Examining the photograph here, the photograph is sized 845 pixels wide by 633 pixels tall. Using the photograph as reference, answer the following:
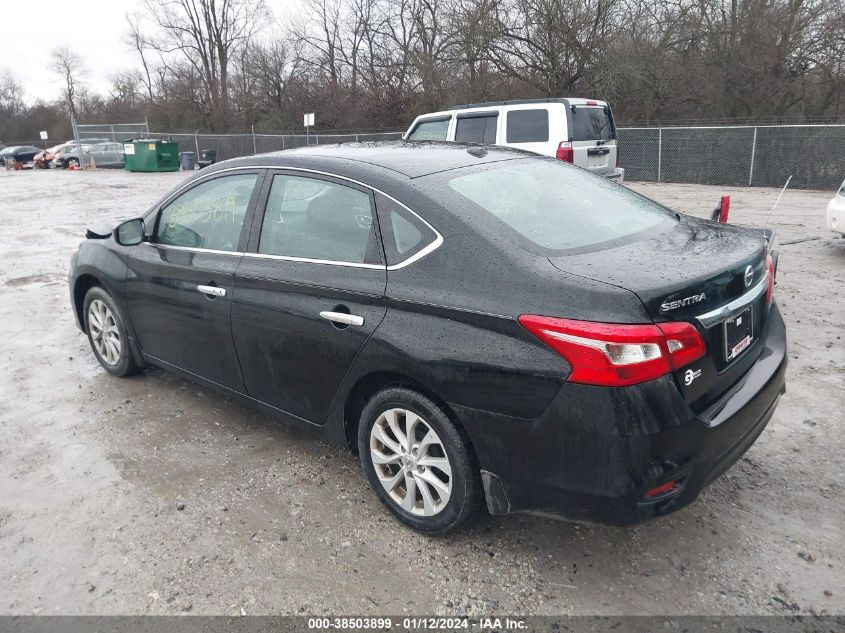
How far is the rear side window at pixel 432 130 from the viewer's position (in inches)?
411

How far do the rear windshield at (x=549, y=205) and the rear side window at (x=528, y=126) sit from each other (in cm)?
649

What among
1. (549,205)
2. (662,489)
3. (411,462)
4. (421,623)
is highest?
(549,205)

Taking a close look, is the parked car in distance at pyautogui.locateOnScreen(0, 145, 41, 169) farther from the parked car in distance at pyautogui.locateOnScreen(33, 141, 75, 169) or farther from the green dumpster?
the green dumpster

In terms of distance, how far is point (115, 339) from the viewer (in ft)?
15.4

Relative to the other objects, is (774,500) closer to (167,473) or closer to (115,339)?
(167,473)

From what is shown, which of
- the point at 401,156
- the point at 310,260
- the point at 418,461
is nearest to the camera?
the point at 418,461

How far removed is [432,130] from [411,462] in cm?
858

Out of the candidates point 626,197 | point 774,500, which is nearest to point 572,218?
point 626,197

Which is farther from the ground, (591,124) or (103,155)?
(591,124)

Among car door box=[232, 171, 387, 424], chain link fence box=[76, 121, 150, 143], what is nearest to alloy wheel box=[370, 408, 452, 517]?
car door box=[232, 171, 387, 424]

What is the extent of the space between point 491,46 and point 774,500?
21719 mm

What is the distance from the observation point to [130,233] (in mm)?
4180

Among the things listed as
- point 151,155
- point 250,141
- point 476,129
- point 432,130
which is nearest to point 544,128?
point 476,129

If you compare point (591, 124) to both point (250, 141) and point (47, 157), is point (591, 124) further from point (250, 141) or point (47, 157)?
point (47, 157)
